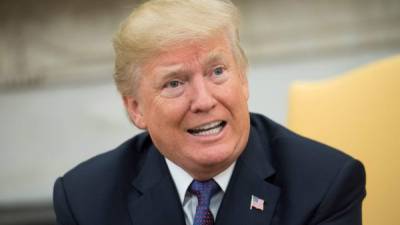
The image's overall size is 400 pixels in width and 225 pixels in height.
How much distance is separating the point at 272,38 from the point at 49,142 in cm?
144

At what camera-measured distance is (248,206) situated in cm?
143

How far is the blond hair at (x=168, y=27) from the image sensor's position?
4.35 ft

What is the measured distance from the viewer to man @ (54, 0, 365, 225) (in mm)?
1353

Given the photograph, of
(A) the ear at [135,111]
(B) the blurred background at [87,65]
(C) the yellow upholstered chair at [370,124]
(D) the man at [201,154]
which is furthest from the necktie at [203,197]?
(B) the blurred background at [87,65]

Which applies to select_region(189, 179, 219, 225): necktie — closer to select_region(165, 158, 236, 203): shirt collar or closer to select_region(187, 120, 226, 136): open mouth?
select_region(165, 158, 236, 203): shirt collar

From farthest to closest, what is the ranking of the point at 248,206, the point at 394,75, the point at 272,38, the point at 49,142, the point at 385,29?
the point at 49,142, the point at 272,38, the point at 385,29, the point at 394,75, the point at 248,206

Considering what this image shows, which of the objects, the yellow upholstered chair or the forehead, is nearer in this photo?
the forehead

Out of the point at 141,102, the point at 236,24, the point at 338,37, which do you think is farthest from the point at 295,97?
the point at 338,37

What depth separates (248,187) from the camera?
1.46 m

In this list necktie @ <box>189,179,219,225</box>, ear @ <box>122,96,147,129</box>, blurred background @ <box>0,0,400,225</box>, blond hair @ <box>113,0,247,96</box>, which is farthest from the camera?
blurred background @ <box>0,0,400,225</box>

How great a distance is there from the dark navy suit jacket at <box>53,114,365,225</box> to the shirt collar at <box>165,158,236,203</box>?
16mm

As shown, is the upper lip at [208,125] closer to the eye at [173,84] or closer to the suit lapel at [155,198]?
the eye at [173,84]

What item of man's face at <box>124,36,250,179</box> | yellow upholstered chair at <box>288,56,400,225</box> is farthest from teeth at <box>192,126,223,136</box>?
yellow upholstered chair at <box>288,56,400,225</box>

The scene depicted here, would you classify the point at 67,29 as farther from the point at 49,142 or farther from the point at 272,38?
the point at 272,38
